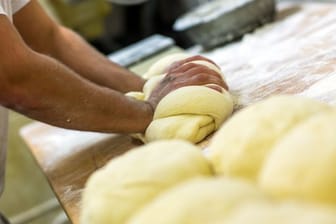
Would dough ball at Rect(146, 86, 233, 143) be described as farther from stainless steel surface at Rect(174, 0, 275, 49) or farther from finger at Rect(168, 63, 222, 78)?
stainless steel surface at Rect(174, 0, 275, 49)

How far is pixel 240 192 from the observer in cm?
56

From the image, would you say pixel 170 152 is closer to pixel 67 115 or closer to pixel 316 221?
pixel 316 221

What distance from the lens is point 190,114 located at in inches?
44.6

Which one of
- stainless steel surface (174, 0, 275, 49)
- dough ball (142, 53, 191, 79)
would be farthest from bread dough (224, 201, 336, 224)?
stainless steel surface (174, 0, 275, 49)

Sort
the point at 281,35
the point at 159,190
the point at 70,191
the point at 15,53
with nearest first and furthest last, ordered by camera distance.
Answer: the point at 159,190
the point at 15,53
the point at 70,191
the point at 281,35

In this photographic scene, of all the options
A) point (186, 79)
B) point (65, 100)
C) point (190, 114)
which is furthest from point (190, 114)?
point (65, 100)

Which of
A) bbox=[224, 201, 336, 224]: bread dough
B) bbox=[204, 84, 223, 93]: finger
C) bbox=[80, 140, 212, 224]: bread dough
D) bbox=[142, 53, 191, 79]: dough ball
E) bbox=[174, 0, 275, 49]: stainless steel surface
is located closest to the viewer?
bbox=[224, 201, 336, 224]: bread dough

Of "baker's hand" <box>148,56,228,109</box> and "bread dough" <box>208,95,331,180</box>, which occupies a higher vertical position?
"bread dough" <box>208,95,331,180</box>

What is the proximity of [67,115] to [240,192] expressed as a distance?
61 centimetres

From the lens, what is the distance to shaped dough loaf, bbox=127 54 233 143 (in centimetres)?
110

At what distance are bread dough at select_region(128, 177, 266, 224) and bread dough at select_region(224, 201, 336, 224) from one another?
0.6 inches

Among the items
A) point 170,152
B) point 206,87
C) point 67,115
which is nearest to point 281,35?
point 206,87

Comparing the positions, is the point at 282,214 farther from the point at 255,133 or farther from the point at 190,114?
the point at 190,114

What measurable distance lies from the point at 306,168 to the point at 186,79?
65 centimetres
